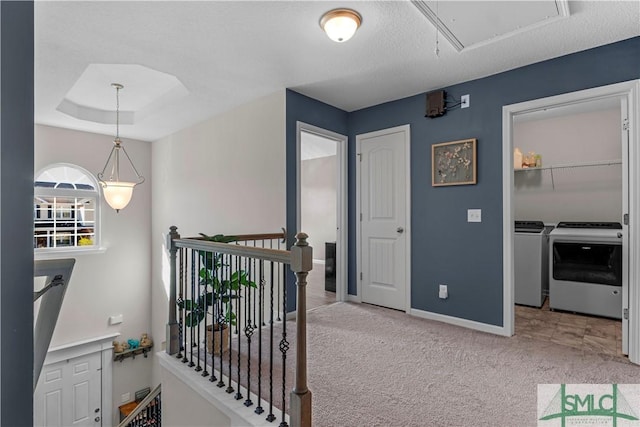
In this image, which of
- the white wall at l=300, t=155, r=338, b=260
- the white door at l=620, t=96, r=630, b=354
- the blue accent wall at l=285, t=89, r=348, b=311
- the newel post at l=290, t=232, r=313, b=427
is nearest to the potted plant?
the newel post at l=290, t=232, r=313, b=427

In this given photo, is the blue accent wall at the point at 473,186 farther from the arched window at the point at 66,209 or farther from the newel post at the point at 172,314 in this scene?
the arched window at the point at 66,209

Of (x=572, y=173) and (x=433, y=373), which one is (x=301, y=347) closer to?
(x=433, y=373)

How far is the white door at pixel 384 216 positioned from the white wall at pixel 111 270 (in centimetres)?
390

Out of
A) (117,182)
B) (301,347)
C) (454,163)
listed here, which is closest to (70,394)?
(117,182)

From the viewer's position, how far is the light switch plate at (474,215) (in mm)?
3131

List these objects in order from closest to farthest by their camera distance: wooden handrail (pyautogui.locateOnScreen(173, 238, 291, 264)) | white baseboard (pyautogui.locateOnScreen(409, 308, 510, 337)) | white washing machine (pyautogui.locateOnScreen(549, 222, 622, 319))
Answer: wooden handrail (pyautogui.locateOnScreen(173, 238, 291, 264))
white baseboard (pyautogui.locateOnScreen(409, 308, 510, 337))
white washing machine (pyautogui.locateOnScreen(549, 222, 622, 319))

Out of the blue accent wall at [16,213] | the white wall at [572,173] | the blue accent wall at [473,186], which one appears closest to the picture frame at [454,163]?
the blue accent wall at [473,186]

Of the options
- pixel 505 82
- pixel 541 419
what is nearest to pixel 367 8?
pixel 505 82

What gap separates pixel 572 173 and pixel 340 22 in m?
3.95

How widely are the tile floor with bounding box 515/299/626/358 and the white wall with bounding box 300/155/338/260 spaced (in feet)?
13.2

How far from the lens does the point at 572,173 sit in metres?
4.34

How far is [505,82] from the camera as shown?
2980 millimetres

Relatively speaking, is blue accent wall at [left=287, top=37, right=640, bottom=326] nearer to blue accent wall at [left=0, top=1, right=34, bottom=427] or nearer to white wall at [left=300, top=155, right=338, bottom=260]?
blue accent wall at [left=0, top=1, right=34, bottom=427]

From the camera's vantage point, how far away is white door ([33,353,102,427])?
181 inches
